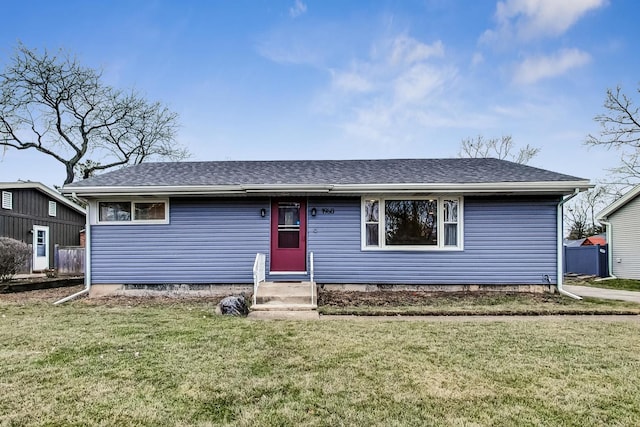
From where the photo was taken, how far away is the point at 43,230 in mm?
17672

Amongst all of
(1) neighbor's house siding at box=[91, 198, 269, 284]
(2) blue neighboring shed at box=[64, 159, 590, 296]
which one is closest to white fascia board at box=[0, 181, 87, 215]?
(2) blue neighboring shed at box=[64, 159, 590, 296]

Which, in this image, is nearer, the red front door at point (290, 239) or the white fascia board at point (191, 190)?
the white fascia board at point (191, 190)

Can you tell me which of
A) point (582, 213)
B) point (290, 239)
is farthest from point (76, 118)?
point (582, 213)

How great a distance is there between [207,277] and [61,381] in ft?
17.6

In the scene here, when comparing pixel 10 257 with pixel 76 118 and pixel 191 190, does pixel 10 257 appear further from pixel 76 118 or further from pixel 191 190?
pixel 76 118

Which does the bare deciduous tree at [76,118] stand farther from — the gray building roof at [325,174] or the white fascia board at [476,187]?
the white fascia board at [476,187]

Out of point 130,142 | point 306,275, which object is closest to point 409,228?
point 306,275

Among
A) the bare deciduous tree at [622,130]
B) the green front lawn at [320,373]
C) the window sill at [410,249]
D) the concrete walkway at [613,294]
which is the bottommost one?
the concrete walkway at [613,294]

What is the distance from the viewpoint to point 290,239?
8.80 metres

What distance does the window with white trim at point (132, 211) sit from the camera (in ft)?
28.8

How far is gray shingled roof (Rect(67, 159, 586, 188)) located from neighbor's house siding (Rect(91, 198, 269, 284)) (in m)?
0.81

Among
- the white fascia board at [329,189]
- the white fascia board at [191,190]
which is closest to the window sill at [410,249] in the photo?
the white fascia board at [329,189]

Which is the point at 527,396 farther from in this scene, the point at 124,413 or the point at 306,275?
the point at 306,275

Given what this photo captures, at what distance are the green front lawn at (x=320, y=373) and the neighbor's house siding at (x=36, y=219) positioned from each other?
523 inches
